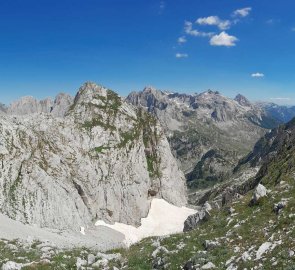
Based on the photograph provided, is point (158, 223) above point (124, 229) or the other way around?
above

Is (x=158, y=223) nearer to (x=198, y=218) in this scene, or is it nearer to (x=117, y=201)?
(x=117, y=201)

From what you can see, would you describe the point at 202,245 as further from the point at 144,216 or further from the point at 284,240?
the point at 144,216

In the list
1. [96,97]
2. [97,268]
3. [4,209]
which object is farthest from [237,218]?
[96,97]

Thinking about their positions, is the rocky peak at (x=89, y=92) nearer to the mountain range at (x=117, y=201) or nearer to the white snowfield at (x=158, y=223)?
the mountain range at (x=117, y=201)

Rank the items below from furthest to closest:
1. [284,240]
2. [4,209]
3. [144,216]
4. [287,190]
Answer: [144,216] < [4,209] < [287,190] < [284,240]

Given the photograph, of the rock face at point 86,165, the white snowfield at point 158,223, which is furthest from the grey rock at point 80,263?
the white snowfield at point 158,223

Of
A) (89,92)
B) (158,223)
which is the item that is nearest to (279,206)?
(158,223)
